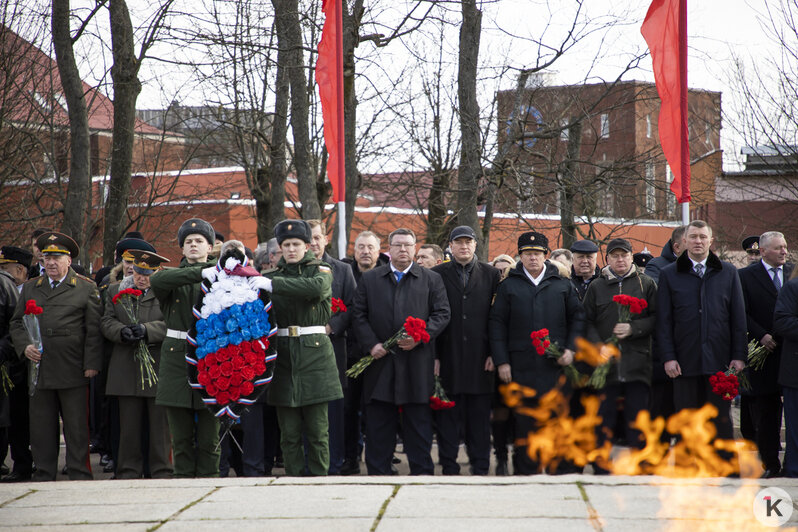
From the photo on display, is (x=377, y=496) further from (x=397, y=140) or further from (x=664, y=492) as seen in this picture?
(x=397, y=140)

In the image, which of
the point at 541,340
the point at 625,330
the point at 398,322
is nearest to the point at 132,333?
the point at 398,322

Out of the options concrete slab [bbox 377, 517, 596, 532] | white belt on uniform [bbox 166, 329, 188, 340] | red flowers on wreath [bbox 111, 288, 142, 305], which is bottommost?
concrete slab [bbox 377, 517, 596, 532]

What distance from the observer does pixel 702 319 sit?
7176 millimetres

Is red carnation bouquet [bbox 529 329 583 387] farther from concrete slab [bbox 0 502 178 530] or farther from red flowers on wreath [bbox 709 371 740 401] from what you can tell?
concrete slab [bbox 0 502 178 530]

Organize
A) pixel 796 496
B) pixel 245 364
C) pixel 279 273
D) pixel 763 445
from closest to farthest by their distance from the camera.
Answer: pixel 796 496
pixel 245 364
pixel 279 273
pixel 763 445

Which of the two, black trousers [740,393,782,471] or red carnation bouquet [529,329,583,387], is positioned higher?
red carnation bouquet [529,329,583,387]

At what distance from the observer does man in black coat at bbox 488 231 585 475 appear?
24.3 ft

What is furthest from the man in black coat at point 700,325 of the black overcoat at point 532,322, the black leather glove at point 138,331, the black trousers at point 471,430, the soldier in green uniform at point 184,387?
the black leather glove at point 138,331

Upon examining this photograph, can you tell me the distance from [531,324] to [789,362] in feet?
7.10

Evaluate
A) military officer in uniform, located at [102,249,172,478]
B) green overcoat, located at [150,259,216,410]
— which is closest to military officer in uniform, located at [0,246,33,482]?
military officer in uniform, located at [102,249,172,478]

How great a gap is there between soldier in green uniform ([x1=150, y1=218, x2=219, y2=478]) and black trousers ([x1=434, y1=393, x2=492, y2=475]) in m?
2.08

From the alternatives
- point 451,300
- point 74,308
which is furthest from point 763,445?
point 74,308

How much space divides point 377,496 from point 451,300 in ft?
9.95

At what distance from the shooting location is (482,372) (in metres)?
7.64
